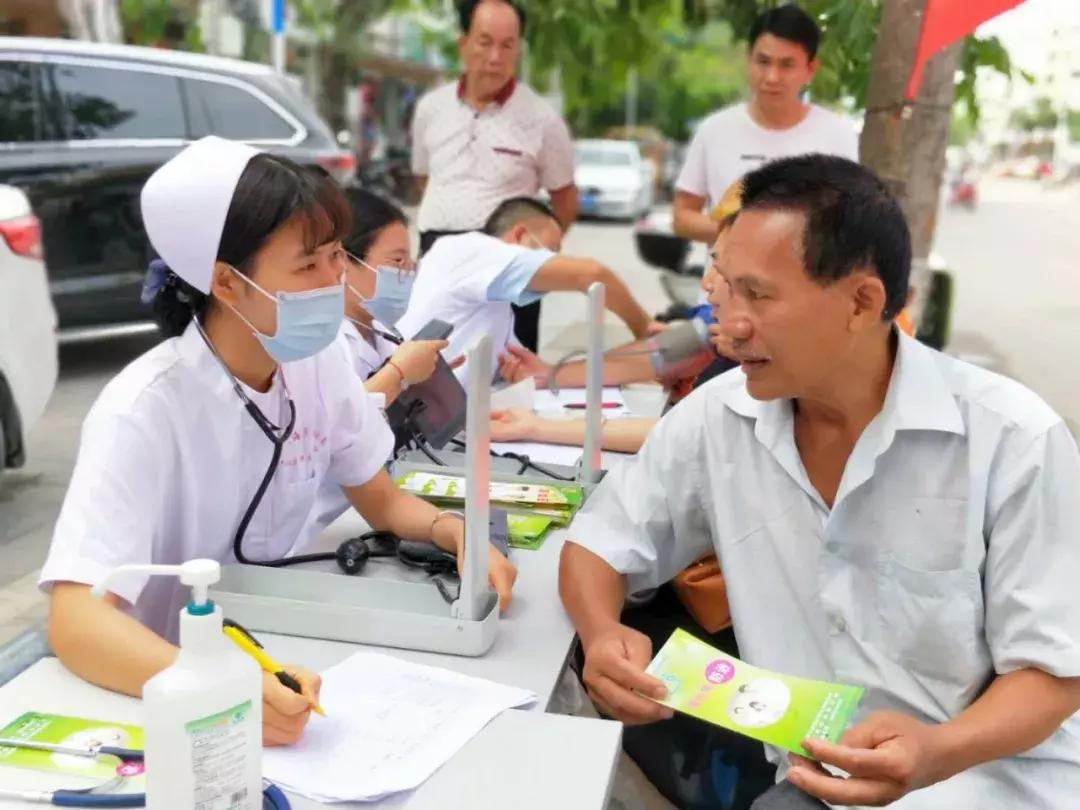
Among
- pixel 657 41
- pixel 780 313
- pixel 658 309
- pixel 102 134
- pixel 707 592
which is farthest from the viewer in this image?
pixel 658 309

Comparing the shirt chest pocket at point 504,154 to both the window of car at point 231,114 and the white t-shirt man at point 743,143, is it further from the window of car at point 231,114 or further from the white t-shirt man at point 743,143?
the window of car at point 231,114

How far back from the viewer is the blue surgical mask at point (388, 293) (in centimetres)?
266

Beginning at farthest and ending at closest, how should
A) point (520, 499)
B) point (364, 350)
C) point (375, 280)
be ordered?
point (375, 280) → point (364, 350) → point (520, 499)

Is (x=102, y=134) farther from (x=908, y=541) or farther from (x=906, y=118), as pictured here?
(x=908, y=541)

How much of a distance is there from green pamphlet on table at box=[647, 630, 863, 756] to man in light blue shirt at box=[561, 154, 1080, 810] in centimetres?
3

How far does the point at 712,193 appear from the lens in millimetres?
4105

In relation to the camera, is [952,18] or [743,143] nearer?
[952,18]

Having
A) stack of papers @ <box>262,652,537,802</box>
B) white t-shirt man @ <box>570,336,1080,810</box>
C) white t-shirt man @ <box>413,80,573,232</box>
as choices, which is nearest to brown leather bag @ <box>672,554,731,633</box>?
white t-shirt man @ <box>570,336,1080,810</box>

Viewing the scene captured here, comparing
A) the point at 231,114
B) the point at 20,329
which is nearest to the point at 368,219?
the point at 20,329

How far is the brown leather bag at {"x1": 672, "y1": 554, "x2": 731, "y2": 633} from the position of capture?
1836 millimetres

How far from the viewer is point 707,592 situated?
184 cm

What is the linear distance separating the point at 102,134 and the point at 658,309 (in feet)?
14.7


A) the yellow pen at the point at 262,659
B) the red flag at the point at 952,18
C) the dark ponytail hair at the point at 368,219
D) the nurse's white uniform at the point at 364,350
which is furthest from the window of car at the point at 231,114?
the yellow pen at the point at 262,659

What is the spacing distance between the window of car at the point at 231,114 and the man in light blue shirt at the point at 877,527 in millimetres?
5226
